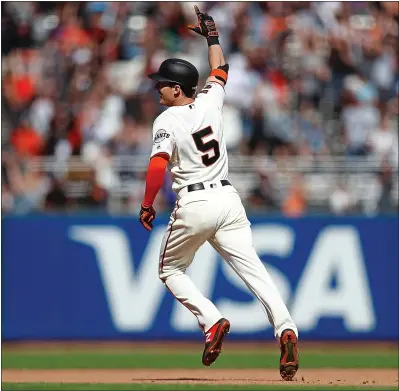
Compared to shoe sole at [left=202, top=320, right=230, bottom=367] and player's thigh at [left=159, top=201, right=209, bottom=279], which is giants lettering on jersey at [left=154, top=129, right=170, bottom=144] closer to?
player's thigh at [left=159, top=201, right=209, bottom=279]

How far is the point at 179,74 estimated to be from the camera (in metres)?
7.99

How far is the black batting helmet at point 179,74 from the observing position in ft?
26.2

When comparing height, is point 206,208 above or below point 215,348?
above

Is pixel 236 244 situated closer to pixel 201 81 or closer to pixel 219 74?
pixel 219 74

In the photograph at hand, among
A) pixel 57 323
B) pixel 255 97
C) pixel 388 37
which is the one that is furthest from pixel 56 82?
pixel 388 37

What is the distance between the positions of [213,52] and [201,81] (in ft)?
21.6

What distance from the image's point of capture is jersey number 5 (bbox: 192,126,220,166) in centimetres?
796

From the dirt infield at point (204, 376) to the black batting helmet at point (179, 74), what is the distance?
272cm

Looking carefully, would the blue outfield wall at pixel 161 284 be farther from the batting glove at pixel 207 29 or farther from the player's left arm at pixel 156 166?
the player's left arm at pixel 156 166

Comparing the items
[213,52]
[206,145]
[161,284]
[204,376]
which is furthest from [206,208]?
[161,284]

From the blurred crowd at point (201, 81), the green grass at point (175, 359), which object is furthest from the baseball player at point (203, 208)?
the blurred crowd at point (201, 81)

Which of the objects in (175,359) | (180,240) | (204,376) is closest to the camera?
(180,240)

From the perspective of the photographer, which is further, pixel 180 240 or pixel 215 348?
pixel 180 240

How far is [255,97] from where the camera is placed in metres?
15.3
